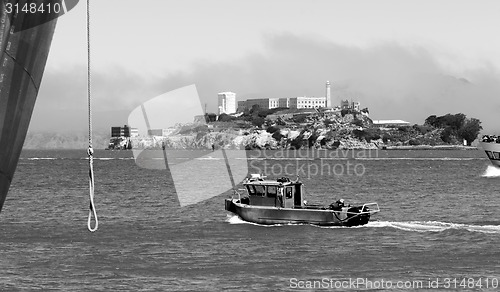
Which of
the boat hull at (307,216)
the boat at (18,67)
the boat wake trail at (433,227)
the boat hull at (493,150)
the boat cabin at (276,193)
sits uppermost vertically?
the boat at (18,67)

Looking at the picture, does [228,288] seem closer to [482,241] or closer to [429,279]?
[429,279]

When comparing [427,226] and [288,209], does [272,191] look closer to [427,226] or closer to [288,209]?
[288,209]

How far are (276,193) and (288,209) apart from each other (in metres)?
1.40

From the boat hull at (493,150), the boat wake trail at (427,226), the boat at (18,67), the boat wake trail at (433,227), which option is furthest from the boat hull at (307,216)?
the boat hull at (493,150)

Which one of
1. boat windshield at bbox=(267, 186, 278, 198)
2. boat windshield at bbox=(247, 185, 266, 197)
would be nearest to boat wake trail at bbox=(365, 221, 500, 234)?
boat windshield at bbox=(267, 186, 278, 198)

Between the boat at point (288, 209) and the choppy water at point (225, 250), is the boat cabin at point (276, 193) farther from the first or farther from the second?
the choppy water at point (225, 250)

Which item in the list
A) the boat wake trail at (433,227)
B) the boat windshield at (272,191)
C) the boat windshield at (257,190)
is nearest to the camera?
the boat windshield at (272,191)

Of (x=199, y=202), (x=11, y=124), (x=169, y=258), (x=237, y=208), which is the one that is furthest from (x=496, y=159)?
(x=11, y=124)

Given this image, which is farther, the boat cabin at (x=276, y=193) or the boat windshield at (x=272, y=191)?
the boat windshield at (x=272, y=191)

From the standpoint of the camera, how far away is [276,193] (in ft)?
166

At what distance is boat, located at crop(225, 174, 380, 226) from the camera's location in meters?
50.3

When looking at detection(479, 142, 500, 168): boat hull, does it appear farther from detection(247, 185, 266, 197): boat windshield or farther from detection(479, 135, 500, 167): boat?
detection(247, 185, 266, 197): boat windshield

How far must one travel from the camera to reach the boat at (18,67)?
28.7 ft

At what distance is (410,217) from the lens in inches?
2453
